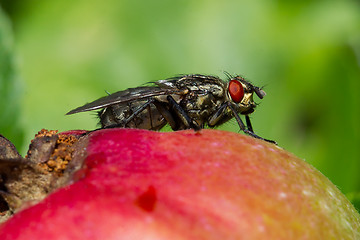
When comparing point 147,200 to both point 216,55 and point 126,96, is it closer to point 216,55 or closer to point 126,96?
point 126,96

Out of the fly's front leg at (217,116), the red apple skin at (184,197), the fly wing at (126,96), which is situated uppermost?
the fly wing at (126,96)

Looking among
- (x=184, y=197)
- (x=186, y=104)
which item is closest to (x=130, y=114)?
(x=186, y=104)

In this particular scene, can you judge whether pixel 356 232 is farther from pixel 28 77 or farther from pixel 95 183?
pixel 28 77

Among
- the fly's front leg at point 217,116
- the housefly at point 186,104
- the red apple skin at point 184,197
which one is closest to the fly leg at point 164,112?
the housefly at point 186,104

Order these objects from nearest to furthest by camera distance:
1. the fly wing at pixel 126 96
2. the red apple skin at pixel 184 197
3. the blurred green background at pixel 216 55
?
1. the red apple skin at pixel 184 197
2. the fly wing at pixel 126 96
3. the blurred green background at pixel 216 55

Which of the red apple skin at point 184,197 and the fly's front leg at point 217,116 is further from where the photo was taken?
the fly's front leg at point 217,116

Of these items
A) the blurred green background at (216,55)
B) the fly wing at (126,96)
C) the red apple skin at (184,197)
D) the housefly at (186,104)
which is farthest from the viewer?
the blurred green background at (216,55)

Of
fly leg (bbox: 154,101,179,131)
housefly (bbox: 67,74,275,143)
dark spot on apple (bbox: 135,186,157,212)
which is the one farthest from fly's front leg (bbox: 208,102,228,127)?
dark spot on apple (bbox: 135,186,157,212)

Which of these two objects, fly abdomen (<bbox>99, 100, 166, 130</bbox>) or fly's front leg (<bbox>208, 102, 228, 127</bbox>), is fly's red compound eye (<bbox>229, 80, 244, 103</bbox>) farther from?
fly abdomen (<bbox>99, 100, 166, 130</bbox>)

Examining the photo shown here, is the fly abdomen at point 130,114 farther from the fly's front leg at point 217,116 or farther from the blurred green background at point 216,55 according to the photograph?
the blurred green background at point 216,55
